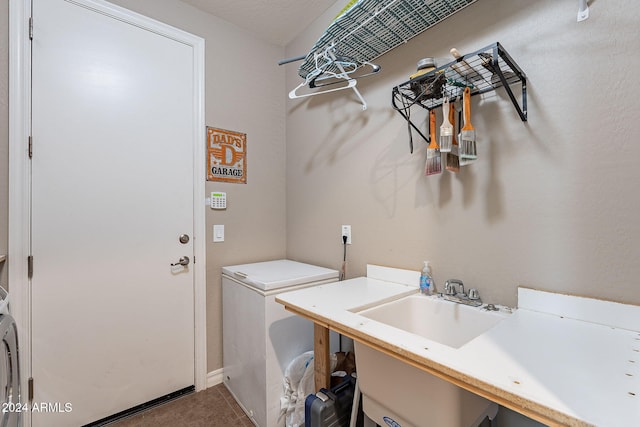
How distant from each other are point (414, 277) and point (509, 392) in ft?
3.01

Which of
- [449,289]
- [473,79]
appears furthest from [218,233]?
[473,79]

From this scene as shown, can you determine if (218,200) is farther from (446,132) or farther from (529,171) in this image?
(529,171)

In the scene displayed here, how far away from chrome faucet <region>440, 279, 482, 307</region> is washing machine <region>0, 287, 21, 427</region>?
1786 mm

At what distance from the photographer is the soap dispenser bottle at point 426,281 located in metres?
1.41

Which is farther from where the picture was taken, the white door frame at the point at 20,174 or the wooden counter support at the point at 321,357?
the white door frame at the point at 20,174

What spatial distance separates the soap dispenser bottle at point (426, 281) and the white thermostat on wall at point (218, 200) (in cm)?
152

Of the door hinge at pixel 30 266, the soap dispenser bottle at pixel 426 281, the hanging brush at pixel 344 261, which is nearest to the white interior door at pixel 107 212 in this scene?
the door hinge at pixel 30 266

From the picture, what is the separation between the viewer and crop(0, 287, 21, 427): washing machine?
1054 mm

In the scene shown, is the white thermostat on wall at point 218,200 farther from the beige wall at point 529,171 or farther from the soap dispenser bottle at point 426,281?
the soap dispenser bottle at point 426,281

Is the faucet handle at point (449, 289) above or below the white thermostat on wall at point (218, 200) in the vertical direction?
below

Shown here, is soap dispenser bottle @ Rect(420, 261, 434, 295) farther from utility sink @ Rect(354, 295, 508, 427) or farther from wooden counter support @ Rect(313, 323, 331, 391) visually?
wooden counter support @ Rect(313, 323, 331, 391)

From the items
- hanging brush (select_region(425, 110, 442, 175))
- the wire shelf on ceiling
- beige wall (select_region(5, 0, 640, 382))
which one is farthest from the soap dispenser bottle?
the wire shelf on ceiling

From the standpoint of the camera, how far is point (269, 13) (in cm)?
210

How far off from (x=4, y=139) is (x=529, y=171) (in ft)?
8.33
